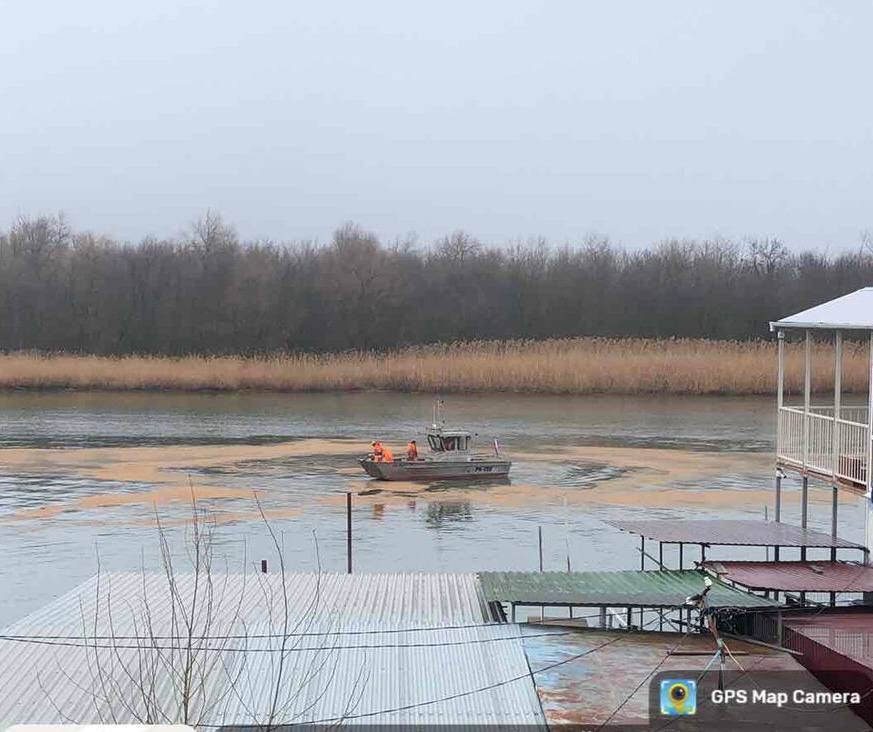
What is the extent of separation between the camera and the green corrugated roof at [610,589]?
38.9 ft

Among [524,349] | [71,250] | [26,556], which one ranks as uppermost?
[71,250]

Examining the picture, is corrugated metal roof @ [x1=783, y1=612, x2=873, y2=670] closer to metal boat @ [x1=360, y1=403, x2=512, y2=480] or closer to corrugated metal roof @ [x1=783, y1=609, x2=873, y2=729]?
corrugated metal roof @ [x1=783, y1=609, x2=873, y2=729]

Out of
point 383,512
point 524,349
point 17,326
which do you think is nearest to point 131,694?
point 383,512

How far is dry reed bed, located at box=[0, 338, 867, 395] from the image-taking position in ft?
169

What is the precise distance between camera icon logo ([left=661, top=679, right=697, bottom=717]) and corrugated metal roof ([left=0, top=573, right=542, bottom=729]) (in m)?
1.06

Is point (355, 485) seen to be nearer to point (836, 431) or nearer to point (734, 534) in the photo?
point (734, 534)

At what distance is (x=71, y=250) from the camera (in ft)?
285

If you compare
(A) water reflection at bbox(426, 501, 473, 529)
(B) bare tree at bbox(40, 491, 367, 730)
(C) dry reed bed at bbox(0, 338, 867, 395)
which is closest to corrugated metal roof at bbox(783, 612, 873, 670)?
(B) bare tree at bbox(40, 491, 367, 730)

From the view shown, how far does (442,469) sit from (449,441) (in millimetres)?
1007

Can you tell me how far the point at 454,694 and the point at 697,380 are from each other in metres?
44.1

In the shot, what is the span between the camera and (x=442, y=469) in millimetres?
31234

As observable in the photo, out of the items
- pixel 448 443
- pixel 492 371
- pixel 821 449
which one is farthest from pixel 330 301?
pixel 821 449

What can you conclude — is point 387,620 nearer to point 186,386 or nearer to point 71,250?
point 186,386

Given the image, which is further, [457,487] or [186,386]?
[186,386]
